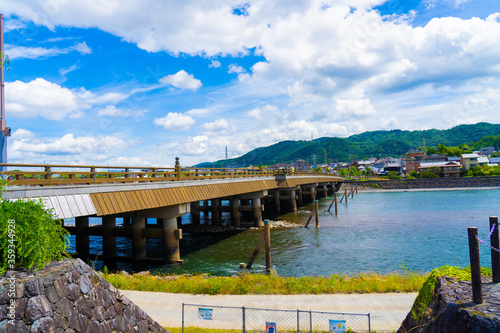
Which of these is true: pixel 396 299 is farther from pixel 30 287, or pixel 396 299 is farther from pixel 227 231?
pixel 227 231

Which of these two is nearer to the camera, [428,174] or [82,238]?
[82,238]

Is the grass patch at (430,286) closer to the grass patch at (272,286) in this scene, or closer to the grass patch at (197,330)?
the grass patch at (197,330)

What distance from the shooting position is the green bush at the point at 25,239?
5.92 metres

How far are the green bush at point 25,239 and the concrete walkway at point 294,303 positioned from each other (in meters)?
5.56

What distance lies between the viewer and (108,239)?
25234 millimetres

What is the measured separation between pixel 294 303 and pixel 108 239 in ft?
61.4

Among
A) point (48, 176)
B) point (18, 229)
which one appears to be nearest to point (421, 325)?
point (18, 229)

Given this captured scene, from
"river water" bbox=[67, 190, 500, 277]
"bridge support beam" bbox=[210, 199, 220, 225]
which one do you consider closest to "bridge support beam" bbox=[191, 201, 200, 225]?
"bridge support beam" bbox=[210, 199, 220, 225]

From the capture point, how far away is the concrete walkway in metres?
10.6

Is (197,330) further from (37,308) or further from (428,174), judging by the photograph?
(428,174)

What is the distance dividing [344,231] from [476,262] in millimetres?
31195

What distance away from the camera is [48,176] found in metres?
14.2

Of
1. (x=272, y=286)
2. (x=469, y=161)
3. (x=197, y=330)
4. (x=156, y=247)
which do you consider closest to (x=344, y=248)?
(x=272, y=286)

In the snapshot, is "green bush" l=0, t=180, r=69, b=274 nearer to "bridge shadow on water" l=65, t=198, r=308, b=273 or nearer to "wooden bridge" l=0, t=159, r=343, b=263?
"wooden bridge" l=0, t=159, r=343, b=263
